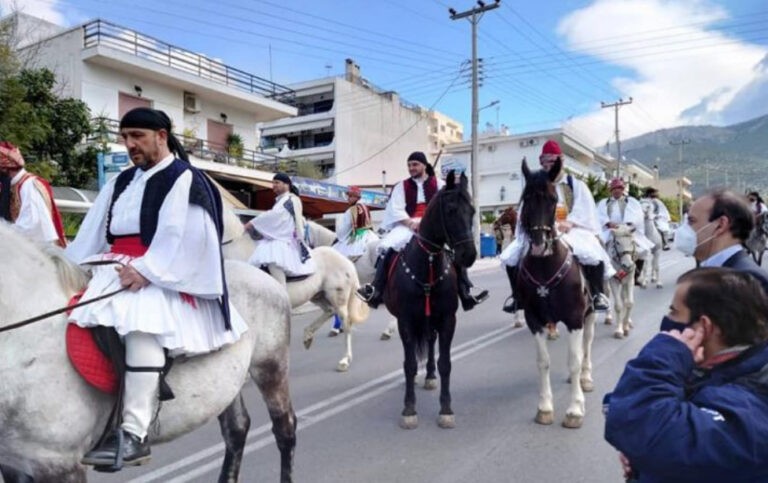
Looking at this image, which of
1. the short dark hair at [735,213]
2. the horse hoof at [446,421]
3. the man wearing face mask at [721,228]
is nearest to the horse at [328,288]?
the horse hoof at [446,421]

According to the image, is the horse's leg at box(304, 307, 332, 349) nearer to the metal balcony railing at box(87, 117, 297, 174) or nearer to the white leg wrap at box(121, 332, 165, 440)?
the white leg wrap at box(121, 332, 165, 440)

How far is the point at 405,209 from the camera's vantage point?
253 inches

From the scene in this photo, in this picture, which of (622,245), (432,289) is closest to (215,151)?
(622,245)

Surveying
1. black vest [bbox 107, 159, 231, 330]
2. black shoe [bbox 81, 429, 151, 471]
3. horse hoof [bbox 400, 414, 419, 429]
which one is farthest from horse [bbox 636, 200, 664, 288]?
black shoe [bbox 81, 429, 151, 471]

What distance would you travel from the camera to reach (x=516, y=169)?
56.2m

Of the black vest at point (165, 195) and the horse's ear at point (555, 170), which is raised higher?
the horse's ear at point (555, 170)

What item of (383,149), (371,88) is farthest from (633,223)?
(371,88)

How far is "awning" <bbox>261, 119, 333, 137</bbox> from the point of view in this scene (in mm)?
43934

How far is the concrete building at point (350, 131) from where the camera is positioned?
42.9 meters

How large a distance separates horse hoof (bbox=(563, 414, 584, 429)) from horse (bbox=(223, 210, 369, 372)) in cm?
318

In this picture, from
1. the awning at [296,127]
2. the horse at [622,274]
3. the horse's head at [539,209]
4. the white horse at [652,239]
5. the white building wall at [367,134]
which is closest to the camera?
the horse's head at [539,209]

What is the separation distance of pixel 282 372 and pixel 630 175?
9218cm

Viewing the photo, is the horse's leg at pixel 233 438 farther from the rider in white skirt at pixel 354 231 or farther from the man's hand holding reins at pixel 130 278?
the rider in white skirt at pixel 354 231

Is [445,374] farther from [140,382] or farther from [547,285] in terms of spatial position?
[140,382]
